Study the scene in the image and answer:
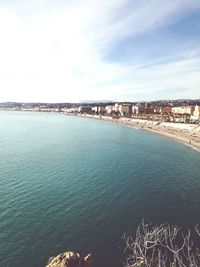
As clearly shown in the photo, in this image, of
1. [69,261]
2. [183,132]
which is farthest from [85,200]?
Result: [183,132]

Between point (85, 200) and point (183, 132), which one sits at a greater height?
point (85, 200)

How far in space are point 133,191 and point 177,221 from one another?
1165 centimetres

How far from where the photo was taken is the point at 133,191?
46.2 meters

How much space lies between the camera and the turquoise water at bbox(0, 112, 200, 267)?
28.8 metres

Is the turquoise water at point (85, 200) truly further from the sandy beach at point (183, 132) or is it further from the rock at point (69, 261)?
the sandy beach at point (183, 132)

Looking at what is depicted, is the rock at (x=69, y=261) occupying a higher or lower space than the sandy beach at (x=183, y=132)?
higher

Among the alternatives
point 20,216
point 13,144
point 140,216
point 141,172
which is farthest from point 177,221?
point 13,144

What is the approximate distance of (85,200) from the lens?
40938 mm

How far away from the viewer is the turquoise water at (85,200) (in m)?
28.8

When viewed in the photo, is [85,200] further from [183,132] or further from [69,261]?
[183,132]

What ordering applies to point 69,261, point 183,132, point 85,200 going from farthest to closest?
point 183,132 < point 85,200 < point 69,261

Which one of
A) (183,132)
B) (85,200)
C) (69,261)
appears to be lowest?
(183,132)

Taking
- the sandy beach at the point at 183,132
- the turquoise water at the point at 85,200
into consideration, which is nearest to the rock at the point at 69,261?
the turquoise water at the point at 85,200

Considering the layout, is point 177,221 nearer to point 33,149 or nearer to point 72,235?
point 72,235
